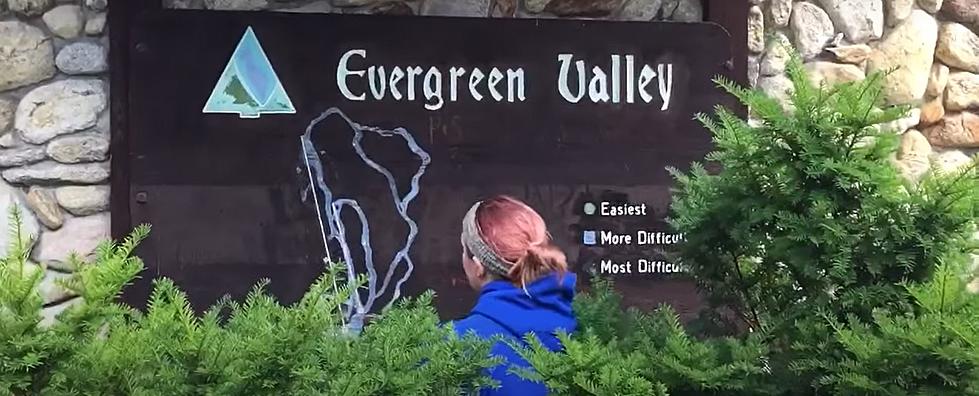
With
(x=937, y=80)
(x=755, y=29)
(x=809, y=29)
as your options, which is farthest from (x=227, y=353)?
(x=937, y=80)

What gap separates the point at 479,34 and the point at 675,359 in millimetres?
1712

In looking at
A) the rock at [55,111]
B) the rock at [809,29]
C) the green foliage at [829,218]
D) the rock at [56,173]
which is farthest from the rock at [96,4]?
the rock at [809,29]

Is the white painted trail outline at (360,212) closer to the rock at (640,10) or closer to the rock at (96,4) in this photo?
the rock at (96,4)

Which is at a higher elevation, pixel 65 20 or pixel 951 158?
pixel 65 20

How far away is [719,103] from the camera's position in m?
3.87

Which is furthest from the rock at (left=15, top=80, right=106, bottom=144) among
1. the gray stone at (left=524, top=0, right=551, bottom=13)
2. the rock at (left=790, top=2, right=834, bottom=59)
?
the rock at (left=790, top=2, right=834, bottom=59)

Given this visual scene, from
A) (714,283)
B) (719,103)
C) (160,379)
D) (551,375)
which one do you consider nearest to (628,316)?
(714,283)

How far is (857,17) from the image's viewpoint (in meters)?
4.06

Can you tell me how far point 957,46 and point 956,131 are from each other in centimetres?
30

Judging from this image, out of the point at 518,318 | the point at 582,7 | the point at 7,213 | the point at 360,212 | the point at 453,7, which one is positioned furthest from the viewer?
the point at 582,7

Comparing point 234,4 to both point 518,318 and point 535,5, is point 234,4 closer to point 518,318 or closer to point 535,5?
point 535,5

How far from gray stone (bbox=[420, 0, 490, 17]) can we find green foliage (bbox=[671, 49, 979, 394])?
152cm

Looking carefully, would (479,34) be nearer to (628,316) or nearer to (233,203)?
(233,203)

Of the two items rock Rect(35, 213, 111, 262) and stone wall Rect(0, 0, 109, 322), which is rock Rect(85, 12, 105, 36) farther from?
rock Rect(35, 213, 111, 262)
